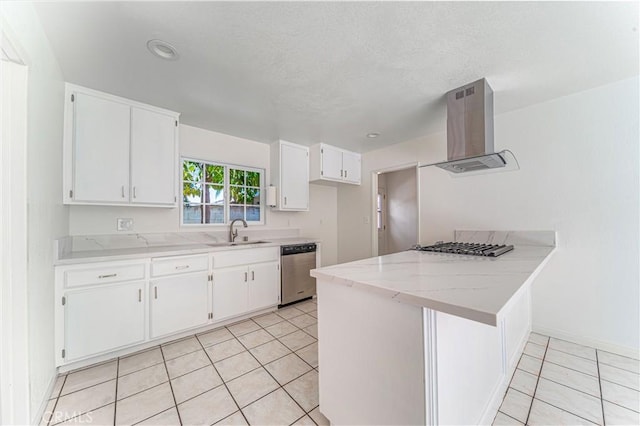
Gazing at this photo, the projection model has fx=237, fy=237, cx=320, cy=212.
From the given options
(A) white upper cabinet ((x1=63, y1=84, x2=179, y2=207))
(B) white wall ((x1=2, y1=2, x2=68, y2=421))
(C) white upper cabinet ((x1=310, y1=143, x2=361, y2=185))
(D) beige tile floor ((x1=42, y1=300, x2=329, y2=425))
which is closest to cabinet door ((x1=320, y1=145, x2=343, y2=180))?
(C) white upper cabinet ((x1=310, y1=143, x2=361, y2=185))

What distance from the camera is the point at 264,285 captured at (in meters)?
2.94

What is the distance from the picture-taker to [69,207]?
2.18m

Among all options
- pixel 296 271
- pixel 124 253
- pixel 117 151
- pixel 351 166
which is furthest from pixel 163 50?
pixel 351 166

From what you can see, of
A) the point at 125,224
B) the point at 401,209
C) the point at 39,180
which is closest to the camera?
the point at 39,180

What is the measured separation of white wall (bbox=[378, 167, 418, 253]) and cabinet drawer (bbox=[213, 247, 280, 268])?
311cm

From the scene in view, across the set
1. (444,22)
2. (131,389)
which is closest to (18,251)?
(131,389)

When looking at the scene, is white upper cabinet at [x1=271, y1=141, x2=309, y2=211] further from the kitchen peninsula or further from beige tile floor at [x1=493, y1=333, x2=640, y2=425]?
beige tile floor at [x1=493, y1=333, x2=640, y2=425]

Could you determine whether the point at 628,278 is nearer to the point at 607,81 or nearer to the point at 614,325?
the point at 614,325

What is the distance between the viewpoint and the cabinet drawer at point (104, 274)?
5.93 feet

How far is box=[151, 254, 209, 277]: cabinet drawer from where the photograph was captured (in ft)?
7.15

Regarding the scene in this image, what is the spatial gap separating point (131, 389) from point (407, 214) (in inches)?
191

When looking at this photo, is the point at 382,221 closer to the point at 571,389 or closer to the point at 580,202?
the point at 580,202

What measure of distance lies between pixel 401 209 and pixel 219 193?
3.78 meters

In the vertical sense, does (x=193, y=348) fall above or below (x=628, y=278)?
below
